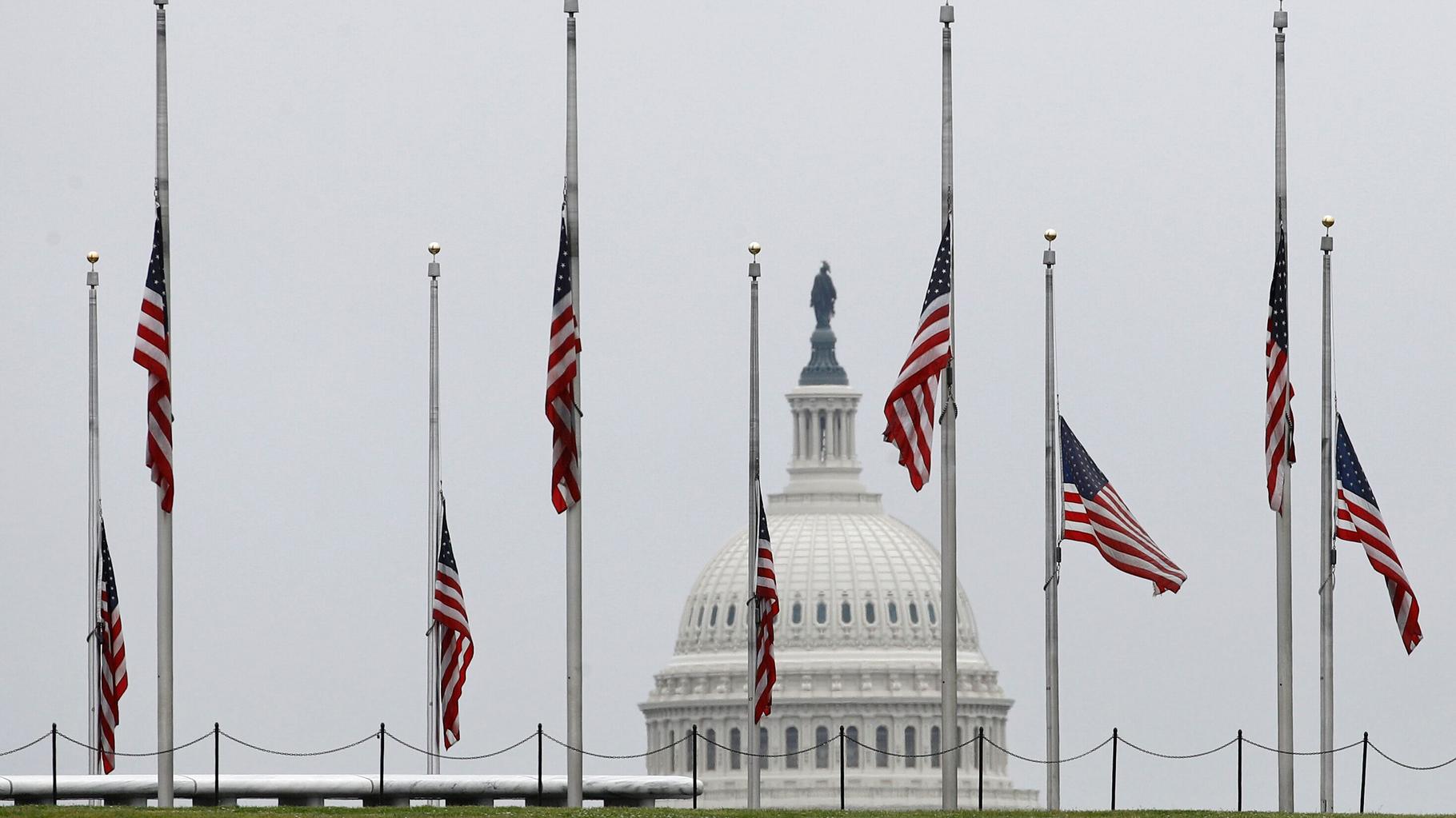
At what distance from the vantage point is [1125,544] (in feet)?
247

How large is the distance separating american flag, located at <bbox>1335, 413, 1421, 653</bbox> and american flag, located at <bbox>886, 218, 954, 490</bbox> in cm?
969

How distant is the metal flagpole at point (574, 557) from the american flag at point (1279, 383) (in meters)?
10.5

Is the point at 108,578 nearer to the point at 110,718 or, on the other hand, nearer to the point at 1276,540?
the point at 110,718

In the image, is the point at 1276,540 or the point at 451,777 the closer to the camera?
the point at 1276,540

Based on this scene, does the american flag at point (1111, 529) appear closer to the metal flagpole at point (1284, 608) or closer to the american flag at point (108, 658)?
the metal flagpole at point (1284, 608)

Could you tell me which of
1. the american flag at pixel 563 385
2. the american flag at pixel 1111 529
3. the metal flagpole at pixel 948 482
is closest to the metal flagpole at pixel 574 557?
the american flag at pixel 563 385

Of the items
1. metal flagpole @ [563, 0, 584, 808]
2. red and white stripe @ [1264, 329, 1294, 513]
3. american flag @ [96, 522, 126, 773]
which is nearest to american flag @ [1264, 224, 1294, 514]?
red and white stripe @ [1264, 329, 1294, 513]

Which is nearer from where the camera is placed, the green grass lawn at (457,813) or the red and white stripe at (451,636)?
the green grass lawn at (457,813)

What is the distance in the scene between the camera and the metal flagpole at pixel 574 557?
66.6 m

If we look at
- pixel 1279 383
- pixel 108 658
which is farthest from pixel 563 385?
pixel 108 658

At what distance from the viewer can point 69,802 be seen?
73562mm

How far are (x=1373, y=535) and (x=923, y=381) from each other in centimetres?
1040

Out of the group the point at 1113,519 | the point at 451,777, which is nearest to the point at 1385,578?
the point at 1113,519

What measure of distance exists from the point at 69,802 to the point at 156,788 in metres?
1.62
